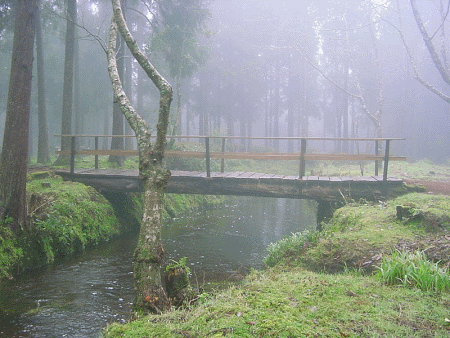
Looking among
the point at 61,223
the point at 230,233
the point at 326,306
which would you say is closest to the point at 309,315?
the point at 326,306

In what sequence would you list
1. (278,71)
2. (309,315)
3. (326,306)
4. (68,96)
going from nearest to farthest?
(309,315)
(326,306)
(68,96)
(278,71)

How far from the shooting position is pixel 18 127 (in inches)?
309

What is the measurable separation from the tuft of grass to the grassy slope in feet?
0.44

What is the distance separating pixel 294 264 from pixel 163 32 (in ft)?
52.5

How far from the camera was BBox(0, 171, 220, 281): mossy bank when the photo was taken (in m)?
7.38

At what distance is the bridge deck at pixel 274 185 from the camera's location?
9758mm

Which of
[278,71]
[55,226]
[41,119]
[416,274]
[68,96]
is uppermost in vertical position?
[278,71]

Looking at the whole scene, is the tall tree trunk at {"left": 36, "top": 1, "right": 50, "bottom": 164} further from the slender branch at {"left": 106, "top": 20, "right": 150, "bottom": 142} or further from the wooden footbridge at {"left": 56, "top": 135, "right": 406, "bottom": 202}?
the slender branch at {"left": 106, "top": 20, "right": 150, "bottom": 142}

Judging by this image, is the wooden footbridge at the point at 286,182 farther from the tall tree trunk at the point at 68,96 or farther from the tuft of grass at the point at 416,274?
the tuft of grass at the point at 416,274

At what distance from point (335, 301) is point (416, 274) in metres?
1.16

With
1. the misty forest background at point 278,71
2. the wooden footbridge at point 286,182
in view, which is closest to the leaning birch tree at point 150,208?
the wooden footbridge at point 286,182

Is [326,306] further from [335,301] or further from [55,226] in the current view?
[55,226]

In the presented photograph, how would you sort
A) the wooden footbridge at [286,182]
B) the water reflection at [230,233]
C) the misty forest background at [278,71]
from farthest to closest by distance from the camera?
the misty forest background at [278,71] < the wooden footbridge at [286,182] < the water reflection at [230,233]

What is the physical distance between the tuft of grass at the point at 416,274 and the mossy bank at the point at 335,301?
22 mm
